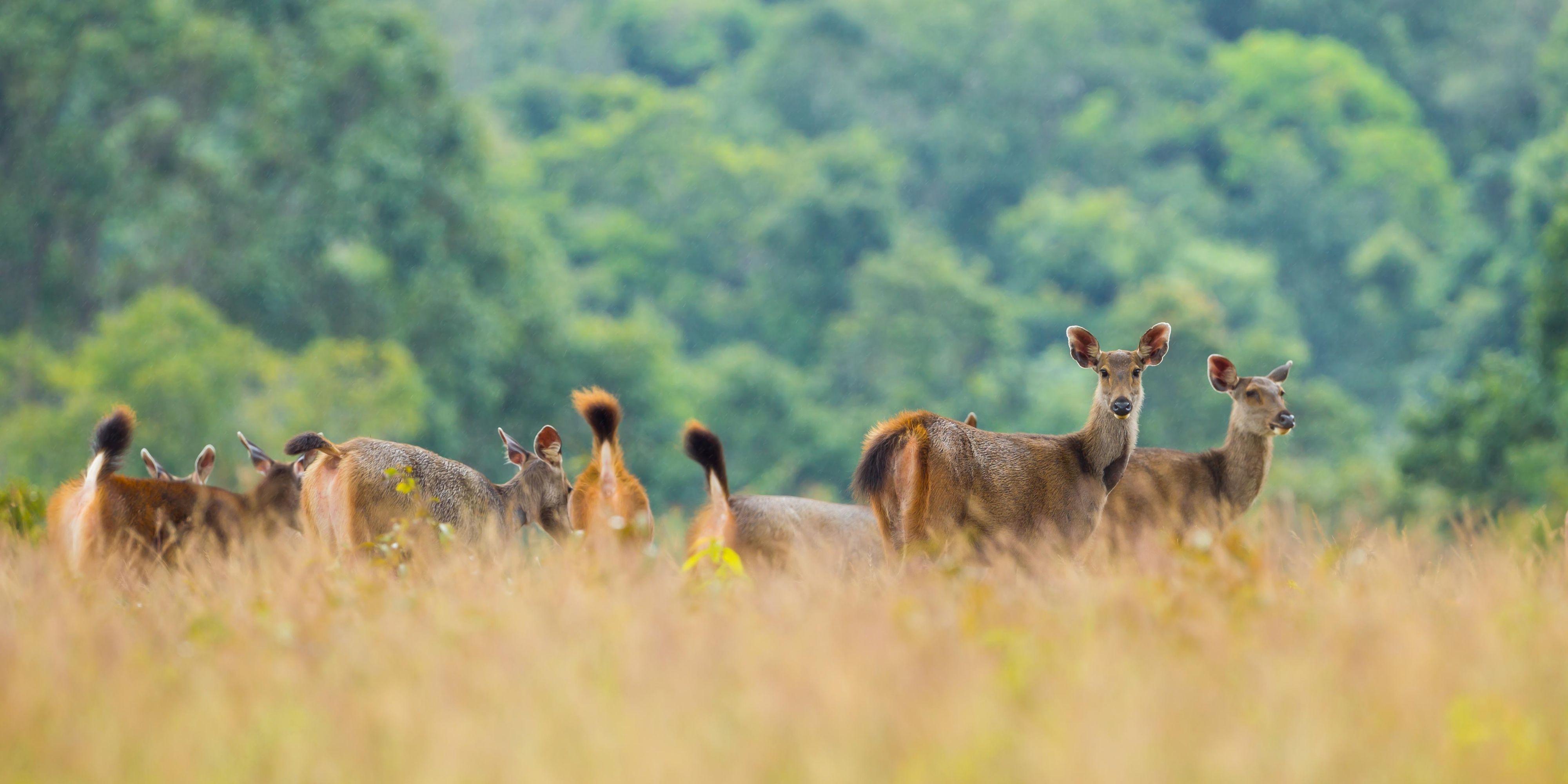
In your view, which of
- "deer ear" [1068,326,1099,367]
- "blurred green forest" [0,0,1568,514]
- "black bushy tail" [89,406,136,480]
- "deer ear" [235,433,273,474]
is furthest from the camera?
"blurred green forest" [0,0,1568,514]

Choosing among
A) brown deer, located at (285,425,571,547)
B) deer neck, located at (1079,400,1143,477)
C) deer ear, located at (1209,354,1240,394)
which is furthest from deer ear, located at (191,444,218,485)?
deer ear, located at (1209,354,1240,394)

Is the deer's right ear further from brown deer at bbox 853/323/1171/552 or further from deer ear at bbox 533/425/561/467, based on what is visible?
brown deer at bbox 853/323/1171/552

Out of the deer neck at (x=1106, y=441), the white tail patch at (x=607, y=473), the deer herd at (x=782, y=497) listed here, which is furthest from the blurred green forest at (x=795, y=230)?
the deer neck at (x=1106, y=441)

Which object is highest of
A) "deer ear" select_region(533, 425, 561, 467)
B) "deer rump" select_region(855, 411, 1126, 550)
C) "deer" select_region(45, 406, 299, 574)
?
"deer ear" select_region(533, 425, 561, 467)

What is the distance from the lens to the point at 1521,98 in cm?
6519

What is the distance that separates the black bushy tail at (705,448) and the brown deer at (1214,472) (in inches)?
80.4

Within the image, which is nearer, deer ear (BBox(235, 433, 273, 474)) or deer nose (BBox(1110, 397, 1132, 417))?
deer nose (BBox(1110, 397, 1132, 417))

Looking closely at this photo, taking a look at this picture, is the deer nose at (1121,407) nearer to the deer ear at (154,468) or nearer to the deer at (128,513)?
Result: the deer at (128,513)

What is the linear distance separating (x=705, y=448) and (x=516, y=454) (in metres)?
1.56

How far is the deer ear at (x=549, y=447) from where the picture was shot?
9.73 m

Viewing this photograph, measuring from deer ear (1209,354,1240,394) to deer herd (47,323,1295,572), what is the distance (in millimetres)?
11

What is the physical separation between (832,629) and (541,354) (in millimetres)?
30765

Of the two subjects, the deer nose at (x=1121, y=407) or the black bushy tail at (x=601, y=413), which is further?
the black bushy tail at (x=601, y=413)

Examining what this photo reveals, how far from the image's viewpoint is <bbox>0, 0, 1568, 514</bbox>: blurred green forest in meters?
30.6
